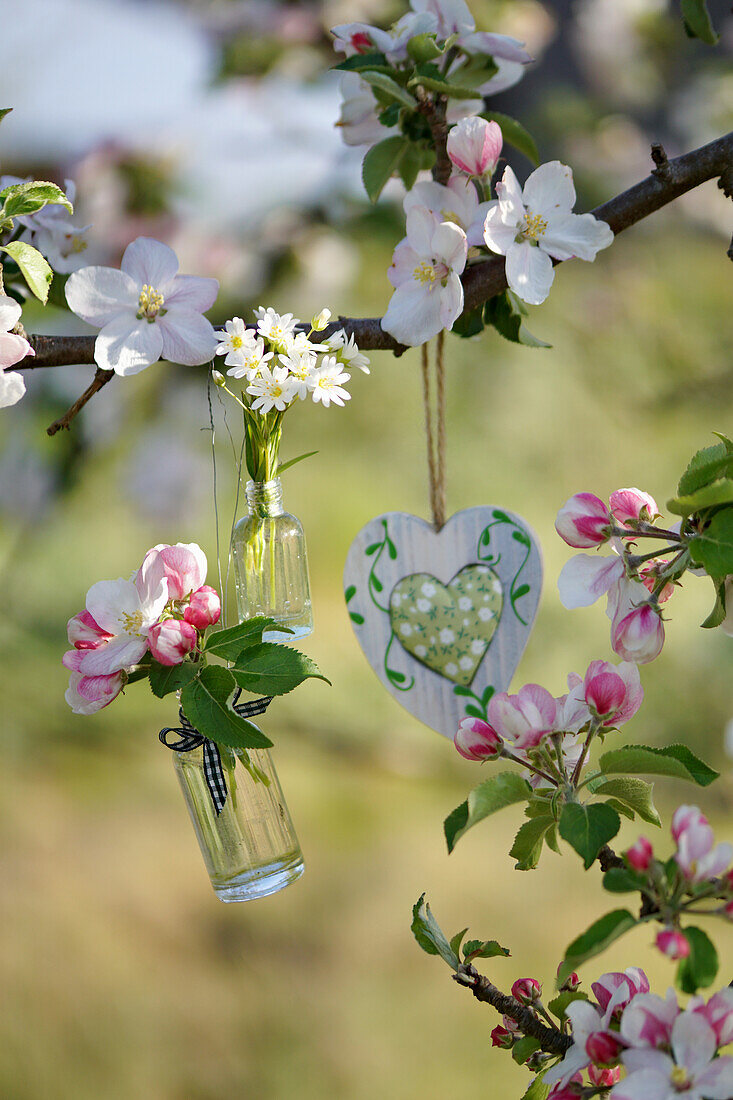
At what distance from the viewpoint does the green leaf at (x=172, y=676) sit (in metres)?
0.60

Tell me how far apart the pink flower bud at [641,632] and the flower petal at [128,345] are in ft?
1.03

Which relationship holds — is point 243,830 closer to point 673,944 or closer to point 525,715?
point 525,715

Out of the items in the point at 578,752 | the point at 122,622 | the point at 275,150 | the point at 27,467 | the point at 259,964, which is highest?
the point at 275,150

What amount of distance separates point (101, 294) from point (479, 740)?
35 centimetres

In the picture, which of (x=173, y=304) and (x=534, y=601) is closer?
(x=173, y=304)

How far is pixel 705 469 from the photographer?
0.52m

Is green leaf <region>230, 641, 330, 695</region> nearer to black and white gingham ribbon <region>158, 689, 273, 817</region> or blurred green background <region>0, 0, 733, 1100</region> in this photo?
black and white gingham ribbon <region>158, 689, 273, 817</region>

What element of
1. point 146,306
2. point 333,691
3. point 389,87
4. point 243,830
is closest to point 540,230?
point 389,87

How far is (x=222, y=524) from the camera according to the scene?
1.61 metres

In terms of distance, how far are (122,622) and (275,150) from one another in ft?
3.60

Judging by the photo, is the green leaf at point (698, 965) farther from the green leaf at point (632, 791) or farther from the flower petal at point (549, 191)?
the flower petal at point (549, 191)

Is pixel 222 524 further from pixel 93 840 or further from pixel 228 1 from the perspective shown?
pixel 228 1

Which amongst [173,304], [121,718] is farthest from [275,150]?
[173,304]

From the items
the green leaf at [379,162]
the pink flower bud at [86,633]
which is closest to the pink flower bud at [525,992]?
the pink flower bud at [86,633]
